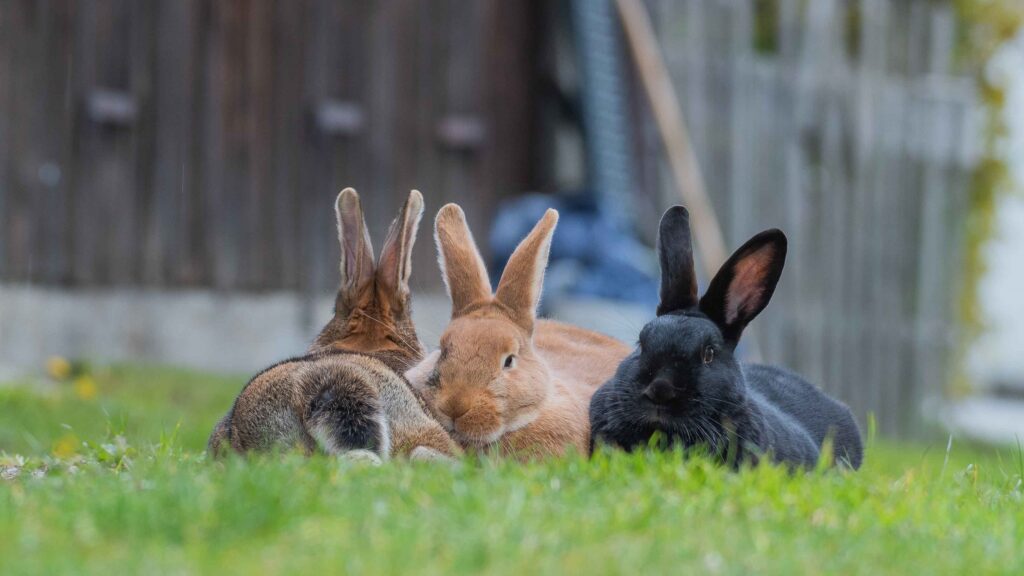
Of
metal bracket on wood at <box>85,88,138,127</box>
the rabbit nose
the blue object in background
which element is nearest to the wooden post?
the blue object in background

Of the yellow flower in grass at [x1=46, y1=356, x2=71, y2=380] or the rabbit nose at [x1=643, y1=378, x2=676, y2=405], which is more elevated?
the rabbit nose at [x1=643, y1=378, x2=676, y2=405]

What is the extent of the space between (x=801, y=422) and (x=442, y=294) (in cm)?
679

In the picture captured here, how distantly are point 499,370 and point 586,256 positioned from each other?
5.88 m

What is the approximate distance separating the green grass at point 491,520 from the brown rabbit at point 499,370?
7.1 inches

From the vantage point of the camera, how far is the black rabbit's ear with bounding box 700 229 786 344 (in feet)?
15.3

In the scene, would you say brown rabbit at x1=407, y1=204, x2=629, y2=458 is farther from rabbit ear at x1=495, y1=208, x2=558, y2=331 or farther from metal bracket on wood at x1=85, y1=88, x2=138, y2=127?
metal bracket on wood at x1=85, y1=88, x2=138, y2=127

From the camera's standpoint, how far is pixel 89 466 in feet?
15.4

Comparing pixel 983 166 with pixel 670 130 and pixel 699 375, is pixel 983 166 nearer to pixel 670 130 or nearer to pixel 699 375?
pixel 670 130

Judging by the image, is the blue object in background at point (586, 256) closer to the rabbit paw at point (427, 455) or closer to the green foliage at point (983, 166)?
the rabbit paw at point (427, 455)

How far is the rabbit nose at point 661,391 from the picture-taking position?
4.38 m

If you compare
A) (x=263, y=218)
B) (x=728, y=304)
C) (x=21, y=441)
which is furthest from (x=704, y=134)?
(x=728, y=304)

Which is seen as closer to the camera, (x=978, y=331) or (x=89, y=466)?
(x=89, y=466)

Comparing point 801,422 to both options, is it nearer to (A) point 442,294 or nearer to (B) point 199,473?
(B) point 199,473

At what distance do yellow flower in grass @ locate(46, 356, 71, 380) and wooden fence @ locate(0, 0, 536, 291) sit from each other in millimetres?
901
